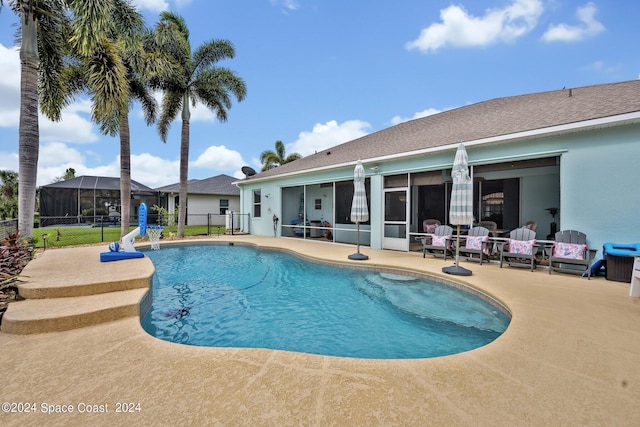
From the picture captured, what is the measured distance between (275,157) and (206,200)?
10.4 m

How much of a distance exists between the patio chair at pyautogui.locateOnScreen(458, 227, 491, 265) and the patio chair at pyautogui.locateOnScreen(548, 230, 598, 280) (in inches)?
52.9

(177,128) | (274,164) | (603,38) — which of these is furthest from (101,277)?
(274,164)

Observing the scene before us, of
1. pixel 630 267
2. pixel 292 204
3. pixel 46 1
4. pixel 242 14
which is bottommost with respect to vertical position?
pixel 630 267

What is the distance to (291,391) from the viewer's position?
203cm

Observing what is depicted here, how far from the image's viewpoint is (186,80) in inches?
579

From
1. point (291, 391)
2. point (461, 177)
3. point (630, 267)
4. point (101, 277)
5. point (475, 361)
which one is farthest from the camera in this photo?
point (461, 177)

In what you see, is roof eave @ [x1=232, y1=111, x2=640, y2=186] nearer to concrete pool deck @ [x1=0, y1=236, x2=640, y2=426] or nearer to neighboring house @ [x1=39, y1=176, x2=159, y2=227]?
concrete pool deck @ [x1=0, y1=236, x2=640, y2=426]

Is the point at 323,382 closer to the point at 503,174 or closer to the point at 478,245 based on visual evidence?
the point at 478,245

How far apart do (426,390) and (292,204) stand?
13.3 metres

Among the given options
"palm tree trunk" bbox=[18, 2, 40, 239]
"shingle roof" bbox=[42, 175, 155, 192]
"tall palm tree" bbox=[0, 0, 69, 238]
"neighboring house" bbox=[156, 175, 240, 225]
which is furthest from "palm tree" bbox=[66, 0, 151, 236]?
"shingle roof" bbox=[42, 175, 155, 192]

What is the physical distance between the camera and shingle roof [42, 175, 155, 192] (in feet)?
73.1

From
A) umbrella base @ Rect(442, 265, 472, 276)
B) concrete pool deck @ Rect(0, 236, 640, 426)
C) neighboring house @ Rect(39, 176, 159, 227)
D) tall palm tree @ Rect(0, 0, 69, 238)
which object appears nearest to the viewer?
concrete pool deck @ Rect(0, 236, 640, 426)

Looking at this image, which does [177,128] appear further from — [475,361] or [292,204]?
[475,361]

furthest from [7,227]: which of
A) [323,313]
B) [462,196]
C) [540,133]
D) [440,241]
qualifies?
[540,133]
